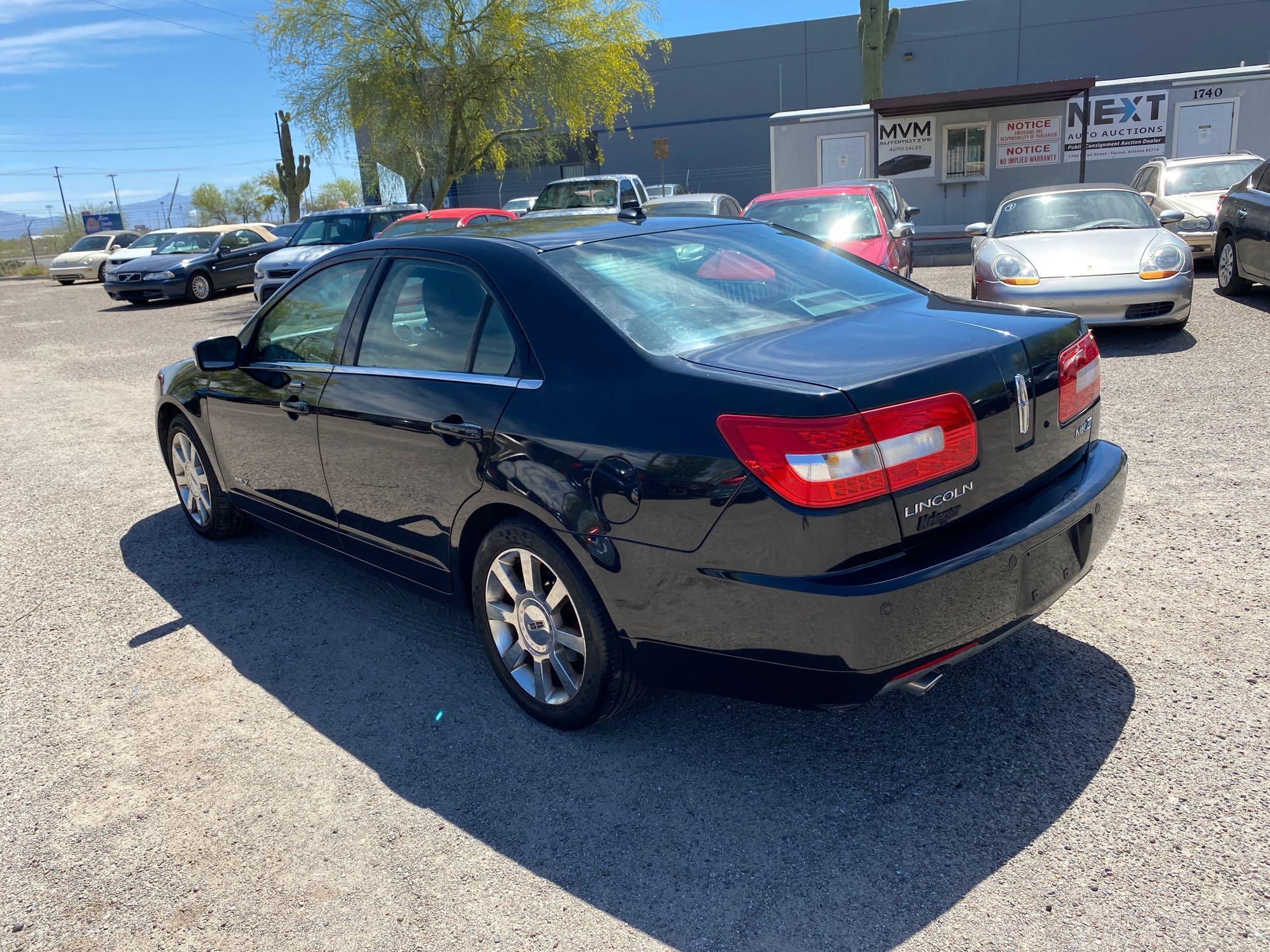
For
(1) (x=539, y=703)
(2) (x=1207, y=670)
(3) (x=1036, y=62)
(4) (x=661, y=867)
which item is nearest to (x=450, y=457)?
(1) (x=539, y=703)

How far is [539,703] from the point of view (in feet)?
10.7

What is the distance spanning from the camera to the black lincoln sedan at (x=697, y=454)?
2.49m

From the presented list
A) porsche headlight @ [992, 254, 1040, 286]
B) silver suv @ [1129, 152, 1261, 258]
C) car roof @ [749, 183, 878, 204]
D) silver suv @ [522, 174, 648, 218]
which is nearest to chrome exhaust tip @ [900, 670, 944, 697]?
porsche headlight @ [992, 254, 1040, 286]

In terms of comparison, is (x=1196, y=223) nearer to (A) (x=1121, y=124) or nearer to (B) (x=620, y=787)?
(A) (x=1121, y=124)

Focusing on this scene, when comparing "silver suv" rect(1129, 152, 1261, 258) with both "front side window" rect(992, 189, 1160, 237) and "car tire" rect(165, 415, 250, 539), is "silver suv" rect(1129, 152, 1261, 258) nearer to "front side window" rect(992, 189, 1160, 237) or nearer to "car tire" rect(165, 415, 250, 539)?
"front side window" rect(992, 189, 1160, 237)

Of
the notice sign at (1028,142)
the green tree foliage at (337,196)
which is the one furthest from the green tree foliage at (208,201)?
the notice sign at (1028,142)

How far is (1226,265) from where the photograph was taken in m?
10.9

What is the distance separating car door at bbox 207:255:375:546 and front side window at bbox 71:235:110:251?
2897 cm

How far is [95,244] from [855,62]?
2567cm

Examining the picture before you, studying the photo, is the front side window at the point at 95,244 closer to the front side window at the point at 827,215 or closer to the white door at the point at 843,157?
the white door at the point at 843,157

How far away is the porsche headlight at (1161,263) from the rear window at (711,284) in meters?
5.48

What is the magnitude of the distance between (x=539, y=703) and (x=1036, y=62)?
3527 cm

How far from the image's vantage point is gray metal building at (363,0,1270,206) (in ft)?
103

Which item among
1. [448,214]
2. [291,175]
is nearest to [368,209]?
[448,214]
